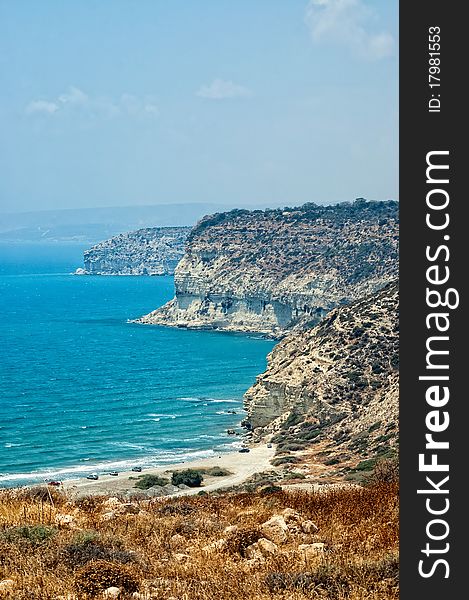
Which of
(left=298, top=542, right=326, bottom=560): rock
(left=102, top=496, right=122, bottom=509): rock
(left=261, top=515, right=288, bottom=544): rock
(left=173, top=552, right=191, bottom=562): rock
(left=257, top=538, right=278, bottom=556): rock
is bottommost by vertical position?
(left=102, top=496, right=122, bottom=509): rock

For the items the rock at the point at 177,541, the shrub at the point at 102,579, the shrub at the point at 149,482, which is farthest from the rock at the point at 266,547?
the shrub at the point at 149,482

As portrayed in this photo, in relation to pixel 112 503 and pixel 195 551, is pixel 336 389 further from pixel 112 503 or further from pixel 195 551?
pixel 195 551

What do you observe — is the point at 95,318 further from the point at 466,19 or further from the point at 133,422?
the point at 466,19

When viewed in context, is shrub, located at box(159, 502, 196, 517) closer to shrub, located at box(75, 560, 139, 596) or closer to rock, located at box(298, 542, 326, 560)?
rock, located at box(298, 542, 326, 560)

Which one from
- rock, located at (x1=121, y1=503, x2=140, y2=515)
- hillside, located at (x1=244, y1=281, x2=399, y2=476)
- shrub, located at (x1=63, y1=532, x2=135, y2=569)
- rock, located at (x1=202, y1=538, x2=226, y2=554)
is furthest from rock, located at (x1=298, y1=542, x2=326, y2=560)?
hillside, located at (x1=244, y1=281, x2=399, y2=476)

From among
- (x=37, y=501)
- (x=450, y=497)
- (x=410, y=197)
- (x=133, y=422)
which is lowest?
(x=133, y=422)

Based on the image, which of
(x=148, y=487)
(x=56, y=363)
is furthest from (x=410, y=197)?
(x=56, y=363)
